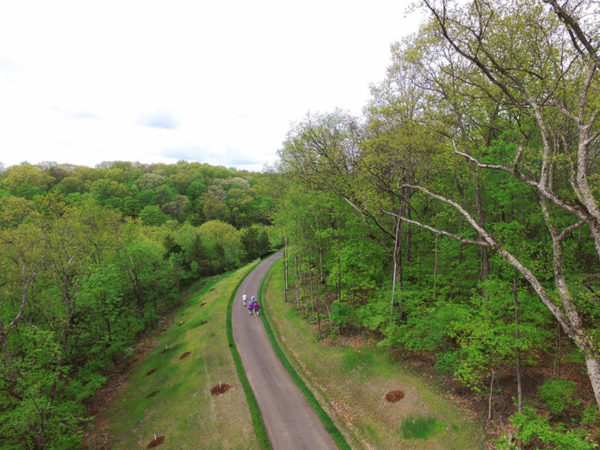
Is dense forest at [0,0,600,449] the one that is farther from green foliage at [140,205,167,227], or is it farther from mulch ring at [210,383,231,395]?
green foliage at [140,205,167,227]

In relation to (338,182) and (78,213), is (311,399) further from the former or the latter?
(78,213)

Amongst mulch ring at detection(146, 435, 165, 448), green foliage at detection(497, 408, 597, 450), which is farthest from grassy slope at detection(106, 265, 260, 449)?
green foliage at detection(497, 408, 597, 450)

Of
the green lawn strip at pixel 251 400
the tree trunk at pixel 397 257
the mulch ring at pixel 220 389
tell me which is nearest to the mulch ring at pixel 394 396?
the tree trunk at pixel 397 257

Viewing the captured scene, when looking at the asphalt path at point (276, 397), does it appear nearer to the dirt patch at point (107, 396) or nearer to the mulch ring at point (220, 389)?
the mulch ring at point (220, 389)

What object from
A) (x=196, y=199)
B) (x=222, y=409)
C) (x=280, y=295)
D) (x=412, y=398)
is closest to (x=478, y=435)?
(x=412, y=398)

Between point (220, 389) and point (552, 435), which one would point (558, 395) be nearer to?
point (552, 435)
